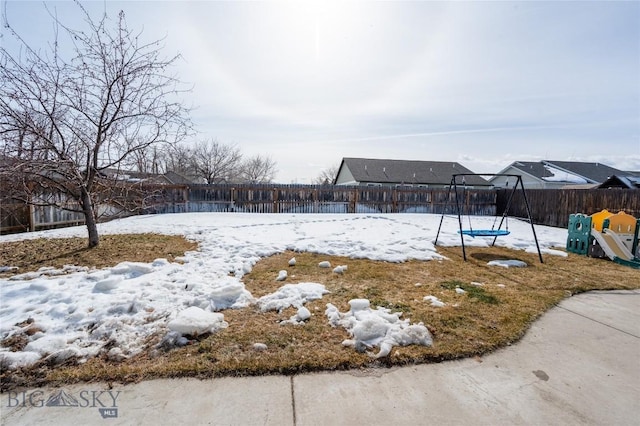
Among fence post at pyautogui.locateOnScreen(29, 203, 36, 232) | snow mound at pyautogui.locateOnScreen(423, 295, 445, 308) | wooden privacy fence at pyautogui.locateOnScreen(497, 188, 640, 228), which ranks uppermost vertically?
wooden privacy fence at pyautogui.locateOnScreen(497, 188, 640, 228)

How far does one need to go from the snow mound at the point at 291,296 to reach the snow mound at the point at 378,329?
45 centimetres

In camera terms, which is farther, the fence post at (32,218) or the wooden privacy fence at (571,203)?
the wooden privacy fence at (571,203)

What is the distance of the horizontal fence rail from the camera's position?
33.9 ft

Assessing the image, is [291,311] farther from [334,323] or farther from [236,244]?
[236,244]

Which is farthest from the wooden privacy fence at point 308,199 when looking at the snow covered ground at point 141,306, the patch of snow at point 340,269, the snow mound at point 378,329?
the snow mound at point 378,329

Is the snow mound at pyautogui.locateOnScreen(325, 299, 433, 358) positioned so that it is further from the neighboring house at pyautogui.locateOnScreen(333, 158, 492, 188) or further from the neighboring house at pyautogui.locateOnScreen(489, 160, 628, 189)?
the neighboring house at pyautogui.locateOnScreen(489, 160, 628, 189)

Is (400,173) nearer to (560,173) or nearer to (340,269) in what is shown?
(560,173)

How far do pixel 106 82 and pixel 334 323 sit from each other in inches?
225

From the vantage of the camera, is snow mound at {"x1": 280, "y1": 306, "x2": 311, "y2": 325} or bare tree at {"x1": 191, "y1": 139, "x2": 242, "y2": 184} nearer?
snow mound at {"x1": 280, "y1": 306, "x2": 311, "y2": 325}

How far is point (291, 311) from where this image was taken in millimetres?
3076

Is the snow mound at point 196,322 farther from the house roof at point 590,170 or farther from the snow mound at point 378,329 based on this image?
the house roof at point 590,170

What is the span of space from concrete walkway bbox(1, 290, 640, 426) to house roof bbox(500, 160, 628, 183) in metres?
24.7

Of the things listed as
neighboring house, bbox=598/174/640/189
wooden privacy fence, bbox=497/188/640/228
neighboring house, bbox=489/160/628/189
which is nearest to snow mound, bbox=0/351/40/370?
wooden privacy fence, bbox=497/188/640/228

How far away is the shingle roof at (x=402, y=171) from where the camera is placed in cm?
2517
